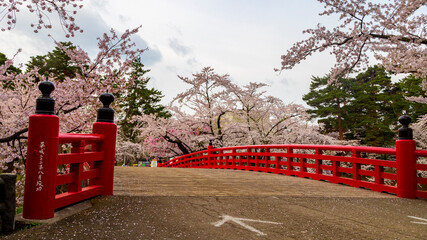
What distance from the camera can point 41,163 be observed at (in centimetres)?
242

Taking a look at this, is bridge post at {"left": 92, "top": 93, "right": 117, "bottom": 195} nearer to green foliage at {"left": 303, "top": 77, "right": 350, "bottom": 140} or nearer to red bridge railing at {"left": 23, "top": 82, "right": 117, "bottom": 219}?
red bridge railing at {"left": 23, "top": 82, "right": 117, "bottom": 219}

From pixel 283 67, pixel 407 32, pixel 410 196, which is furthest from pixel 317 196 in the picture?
pixel 407 32

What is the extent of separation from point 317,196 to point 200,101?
13741mm

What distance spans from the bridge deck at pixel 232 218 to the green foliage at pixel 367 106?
76.7ft

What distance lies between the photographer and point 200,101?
1775 centimetres

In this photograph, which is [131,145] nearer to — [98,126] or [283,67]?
[283,67]

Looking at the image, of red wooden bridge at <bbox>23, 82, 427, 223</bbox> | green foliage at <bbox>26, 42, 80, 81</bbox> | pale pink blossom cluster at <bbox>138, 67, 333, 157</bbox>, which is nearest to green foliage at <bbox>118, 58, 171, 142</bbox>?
green foliage at <bbox>26, 42, 80, 81</bbox>

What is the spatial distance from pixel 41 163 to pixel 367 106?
3192 centimetres

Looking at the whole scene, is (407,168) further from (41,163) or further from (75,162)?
(41,163)

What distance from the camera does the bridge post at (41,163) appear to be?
2.41 meters

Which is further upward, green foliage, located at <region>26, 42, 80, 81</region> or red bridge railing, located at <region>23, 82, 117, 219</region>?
green foliage, located at <region>26, 42, 80, 81</region>

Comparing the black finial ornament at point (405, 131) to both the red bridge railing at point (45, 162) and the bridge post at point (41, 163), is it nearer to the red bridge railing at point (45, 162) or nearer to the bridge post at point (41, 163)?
the red bridge railing at point (45, 162)

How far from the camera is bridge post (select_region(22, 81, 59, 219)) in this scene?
7.91ft

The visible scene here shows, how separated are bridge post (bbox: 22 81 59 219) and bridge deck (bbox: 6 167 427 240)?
24 cm
